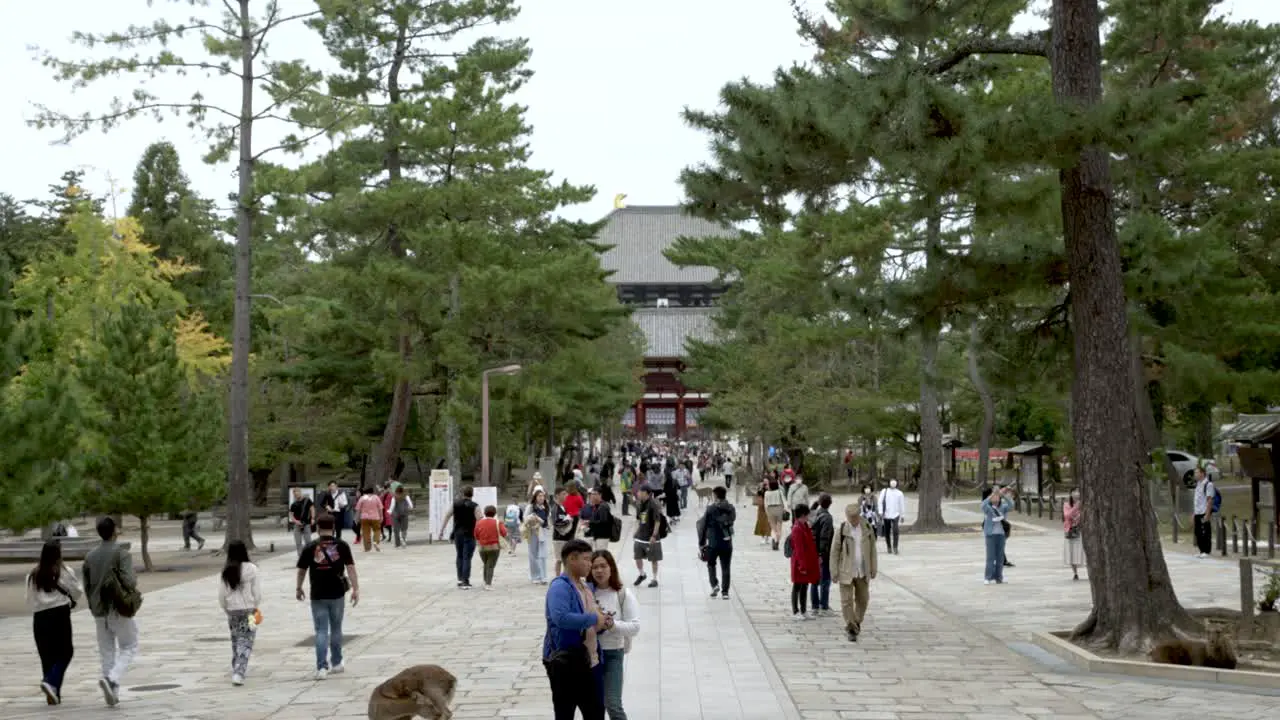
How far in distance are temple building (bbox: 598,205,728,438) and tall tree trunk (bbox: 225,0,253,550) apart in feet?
215

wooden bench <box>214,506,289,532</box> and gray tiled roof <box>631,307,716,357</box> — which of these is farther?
gray tiled roof <box>631,307,716,357</box>

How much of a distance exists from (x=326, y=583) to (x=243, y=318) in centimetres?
1606

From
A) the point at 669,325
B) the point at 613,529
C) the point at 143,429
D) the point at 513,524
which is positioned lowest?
the point at 513,524

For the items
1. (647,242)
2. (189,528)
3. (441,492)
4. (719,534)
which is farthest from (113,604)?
(647,242)

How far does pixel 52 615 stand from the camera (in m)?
11.8

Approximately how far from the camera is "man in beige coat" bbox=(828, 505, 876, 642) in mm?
14891

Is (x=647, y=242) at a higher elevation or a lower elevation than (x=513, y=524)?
higher

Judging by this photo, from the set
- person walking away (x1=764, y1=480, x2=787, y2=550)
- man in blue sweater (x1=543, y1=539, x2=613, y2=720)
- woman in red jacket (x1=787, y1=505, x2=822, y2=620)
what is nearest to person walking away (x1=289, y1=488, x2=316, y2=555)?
person walking away (x1=764, y1=480, x2=787, y2=550)

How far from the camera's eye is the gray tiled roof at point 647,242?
106812 millimetres

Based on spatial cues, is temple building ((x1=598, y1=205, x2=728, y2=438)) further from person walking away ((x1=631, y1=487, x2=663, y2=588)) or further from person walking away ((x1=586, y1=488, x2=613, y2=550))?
person walking away ((x1=631, y1=487, x2=663, y2=588))

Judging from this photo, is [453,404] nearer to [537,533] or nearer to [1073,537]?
[537,533]

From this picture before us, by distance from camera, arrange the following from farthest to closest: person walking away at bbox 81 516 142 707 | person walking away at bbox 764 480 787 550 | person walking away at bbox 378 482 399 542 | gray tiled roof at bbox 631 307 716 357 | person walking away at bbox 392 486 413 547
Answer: gray tiled roof at bbox 631 307 716 357 < person walking away at bbox 378 482 399 542 < person walking away at bbox 392 486 413 547 < person walking away at bbox 764 480 787 550 < person walking away at bbox 81 516 142 707

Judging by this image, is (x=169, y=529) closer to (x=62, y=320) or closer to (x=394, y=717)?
(x=62, y=320)

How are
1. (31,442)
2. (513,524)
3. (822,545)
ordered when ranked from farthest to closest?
(513,524)
(31,442)
(822,545)
